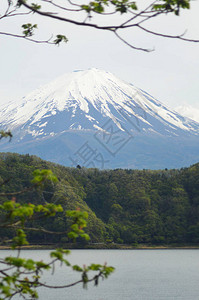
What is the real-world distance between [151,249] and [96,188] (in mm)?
21631

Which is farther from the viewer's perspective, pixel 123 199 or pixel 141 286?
pixel 123 199

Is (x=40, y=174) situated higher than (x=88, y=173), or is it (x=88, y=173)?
(x=88, y=173)

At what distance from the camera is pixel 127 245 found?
352 feet

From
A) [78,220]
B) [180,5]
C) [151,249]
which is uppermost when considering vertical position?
[180,5]

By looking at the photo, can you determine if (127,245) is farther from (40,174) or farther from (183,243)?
(40,174)

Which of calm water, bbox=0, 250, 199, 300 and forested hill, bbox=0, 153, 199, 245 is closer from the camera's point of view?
calm water, bbox=0, 250, 199, 300

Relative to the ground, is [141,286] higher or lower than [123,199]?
lower

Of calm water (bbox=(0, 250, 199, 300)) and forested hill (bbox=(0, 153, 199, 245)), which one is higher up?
forested hill (bbox=(0, 153, 199, 245))

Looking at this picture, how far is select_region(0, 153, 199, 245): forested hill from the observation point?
104 meters

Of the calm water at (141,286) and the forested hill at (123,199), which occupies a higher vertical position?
the forested hill at (123,199)

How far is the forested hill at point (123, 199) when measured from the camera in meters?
104

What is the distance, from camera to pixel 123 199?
117 metres

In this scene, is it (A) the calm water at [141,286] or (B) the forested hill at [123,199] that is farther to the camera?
(B) the forested hill at [123,199]

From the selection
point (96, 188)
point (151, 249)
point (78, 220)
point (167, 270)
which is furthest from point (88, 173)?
point (78, 220)
